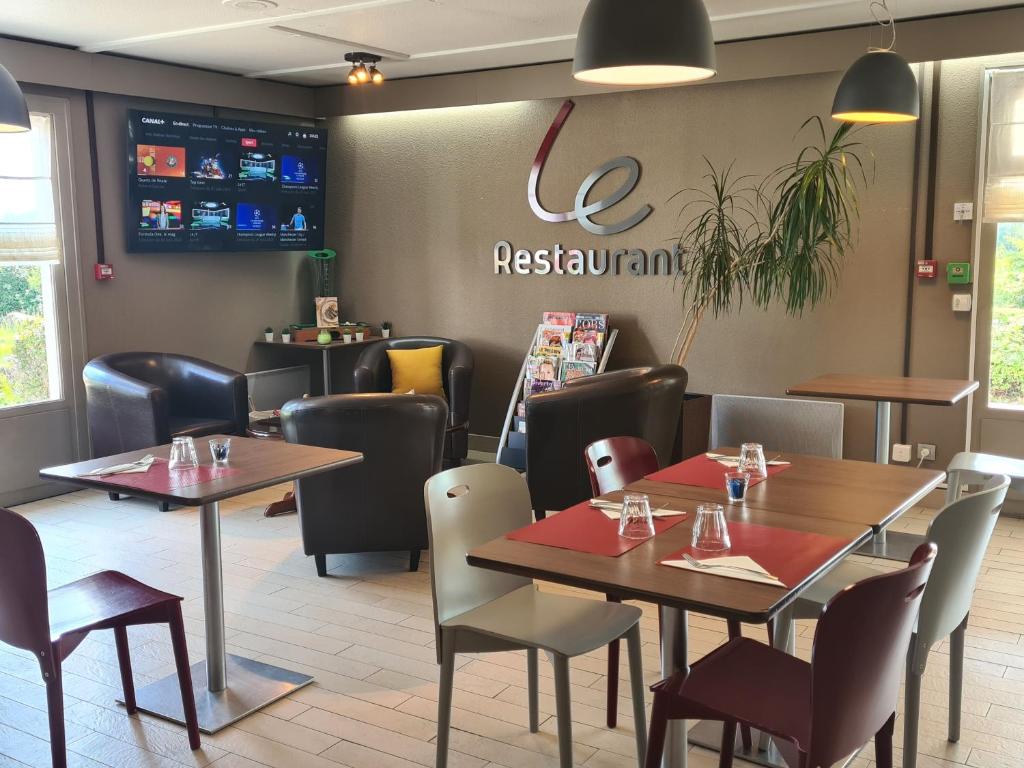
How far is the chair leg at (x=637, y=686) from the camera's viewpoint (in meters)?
2.95

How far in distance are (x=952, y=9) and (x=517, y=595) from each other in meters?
4.40

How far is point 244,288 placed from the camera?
7926 mm

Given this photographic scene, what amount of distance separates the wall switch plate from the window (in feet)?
18.5

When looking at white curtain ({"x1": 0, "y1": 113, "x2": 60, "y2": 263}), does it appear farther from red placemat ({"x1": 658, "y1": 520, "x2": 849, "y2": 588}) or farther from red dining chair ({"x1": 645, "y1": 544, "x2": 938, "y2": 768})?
red dining chair ({"x1": 645, "y1": 544, "x2": 938, "y2": 768})

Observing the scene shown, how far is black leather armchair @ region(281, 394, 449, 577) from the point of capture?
4594mm

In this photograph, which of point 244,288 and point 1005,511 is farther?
point 244,288

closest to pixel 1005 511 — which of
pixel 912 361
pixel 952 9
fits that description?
pixel 912 361

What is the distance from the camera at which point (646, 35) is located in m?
2.48

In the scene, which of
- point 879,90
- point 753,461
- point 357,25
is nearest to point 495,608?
point 753,461

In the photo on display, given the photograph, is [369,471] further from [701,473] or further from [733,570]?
[733,570]

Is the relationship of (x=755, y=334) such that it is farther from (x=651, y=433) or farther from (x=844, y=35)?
(x=844, y=35)

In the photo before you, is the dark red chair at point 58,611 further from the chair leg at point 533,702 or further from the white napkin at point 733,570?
the white napkin at point 733,570

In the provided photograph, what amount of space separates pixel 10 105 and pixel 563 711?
2.70 metres

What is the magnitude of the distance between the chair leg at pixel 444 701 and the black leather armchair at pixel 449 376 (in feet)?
12.8
